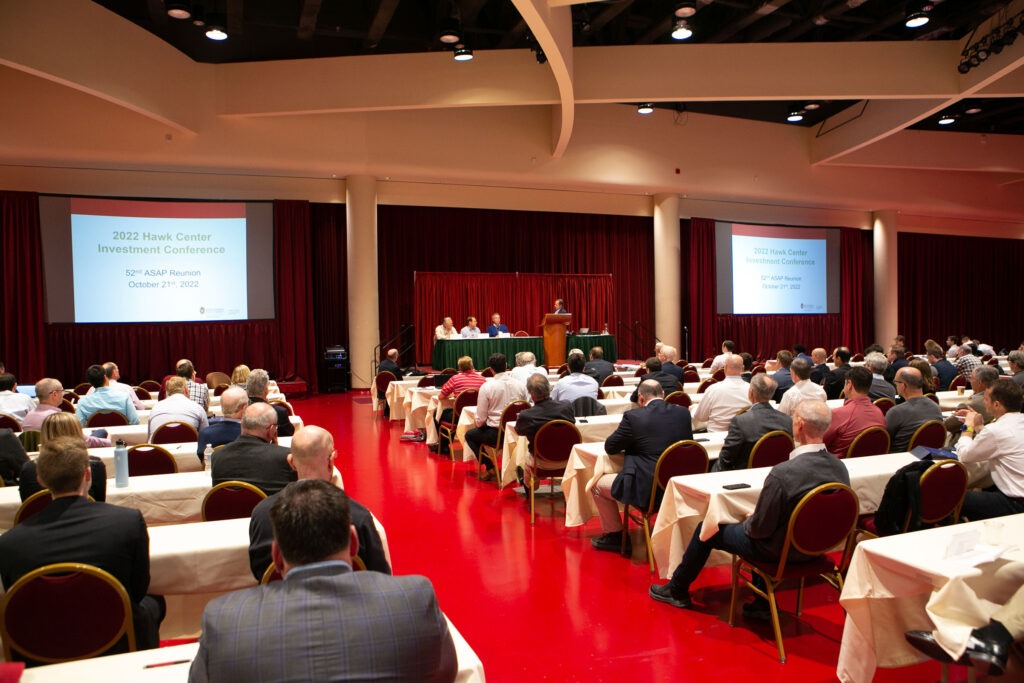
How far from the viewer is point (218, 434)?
4.83m

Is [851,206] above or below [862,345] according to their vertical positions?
above

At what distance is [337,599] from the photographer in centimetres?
158

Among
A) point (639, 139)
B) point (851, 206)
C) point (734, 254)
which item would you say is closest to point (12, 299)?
point (639, 139)

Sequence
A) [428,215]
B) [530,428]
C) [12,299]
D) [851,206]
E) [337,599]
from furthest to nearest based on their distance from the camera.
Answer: [851,206] < [428,215] < [12,299] < [530,428] < [337,599]

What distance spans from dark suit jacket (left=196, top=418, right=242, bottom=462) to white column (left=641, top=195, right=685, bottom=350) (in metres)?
14.5

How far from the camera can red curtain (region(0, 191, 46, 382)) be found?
13.2m

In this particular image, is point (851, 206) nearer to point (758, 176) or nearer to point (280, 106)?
point (758, 176)

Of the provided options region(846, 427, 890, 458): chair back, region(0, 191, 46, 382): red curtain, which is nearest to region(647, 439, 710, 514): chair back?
region(846, 427, 890, 458): chair back

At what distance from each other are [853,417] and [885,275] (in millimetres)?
17996

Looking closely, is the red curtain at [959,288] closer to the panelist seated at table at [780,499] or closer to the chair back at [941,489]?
the chair back at [941,489]

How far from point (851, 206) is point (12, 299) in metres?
19.8

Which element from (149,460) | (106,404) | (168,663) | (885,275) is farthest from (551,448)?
(885,275)

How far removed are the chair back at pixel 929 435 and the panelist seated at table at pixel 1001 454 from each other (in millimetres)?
855

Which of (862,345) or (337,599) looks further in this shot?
(862,345)
